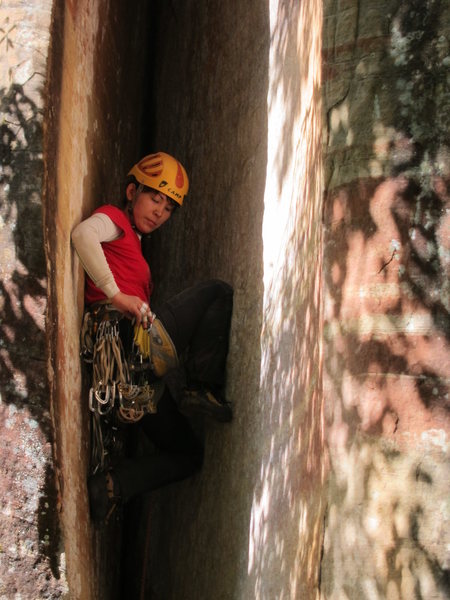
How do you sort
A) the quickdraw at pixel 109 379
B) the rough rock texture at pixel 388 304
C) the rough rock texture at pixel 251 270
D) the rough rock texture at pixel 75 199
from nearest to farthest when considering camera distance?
the rough rock texture at pixel 388 304 → the rough rock texture at pixel 251 270 → the rough rock texture at pixel 75 199 → the quickdraw at pixel 109 379

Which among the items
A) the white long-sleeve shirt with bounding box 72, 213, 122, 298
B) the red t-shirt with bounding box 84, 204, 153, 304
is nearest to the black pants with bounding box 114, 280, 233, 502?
the red t-shirt with bounding box 84, 204, 153, 304

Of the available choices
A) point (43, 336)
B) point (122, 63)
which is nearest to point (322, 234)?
point (43, 336)

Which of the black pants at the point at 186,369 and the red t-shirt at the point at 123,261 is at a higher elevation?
the red t-shirt at the point at 123,261

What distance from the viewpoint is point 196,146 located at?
17.5ft

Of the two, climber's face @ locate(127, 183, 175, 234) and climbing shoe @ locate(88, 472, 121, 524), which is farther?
climber's face @ locate(127, 183, 175, 234)

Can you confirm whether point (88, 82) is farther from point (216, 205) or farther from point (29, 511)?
point (29, 511)

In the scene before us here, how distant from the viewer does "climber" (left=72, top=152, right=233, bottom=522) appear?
4.01 metres

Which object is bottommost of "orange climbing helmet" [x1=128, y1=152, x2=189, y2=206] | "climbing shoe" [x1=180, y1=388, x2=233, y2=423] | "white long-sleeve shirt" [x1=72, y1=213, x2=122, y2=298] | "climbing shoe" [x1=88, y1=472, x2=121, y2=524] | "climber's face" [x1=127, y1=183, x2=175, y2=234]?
"climbing shoe" [x1=88, y1=472, x2=121, y2=524]

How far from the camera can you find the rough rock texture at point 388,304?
2.85 meters

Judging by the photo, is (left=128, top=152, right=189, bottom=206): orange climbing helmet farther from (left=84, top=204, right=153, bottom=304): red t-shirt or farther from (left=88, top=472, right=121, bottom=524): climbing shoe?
(left=88, top=472, right=121, bottom=524): climbing shoe

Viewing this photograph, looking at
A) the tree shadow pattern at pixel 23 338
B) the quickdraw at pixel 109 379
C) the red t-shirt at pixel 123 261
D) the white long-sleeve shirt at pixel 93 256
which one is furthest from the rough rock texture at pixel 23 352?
the red t-shirt at pixel 123 261

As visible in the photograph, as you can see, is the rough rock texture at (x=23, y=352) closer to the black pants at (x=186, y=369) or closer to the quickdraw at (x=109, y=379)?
the quickdraw at (x=109, y=379)

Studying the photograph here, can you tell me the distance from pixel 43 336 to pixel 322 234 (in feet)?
3.56

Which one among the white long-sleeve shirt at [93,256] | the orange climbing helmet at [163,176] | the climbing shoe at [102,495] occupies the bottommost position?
the climbing shoe at [102,495]
